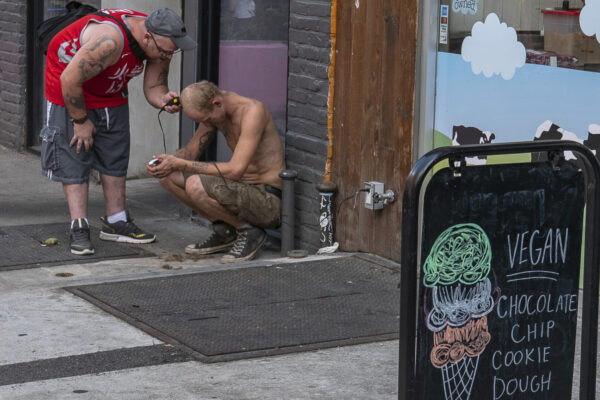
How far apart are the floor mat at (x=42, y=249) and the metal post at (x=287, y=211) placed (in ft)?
2.98

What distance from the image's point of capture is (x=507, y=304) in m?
3.48

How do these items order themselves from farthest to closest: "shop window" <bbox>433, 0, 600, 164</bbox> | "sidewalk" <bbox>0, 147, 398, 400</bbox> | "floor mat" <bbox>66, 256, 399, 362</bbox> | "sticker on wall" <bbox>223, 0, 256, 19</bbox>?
"sticker on wall" <bbox>223, 0, 256, 19</bbox>
"shop window" <bbox>433, 0, 600, 164</bbox>
"floor mat" <bbox>66, 256, 399, 362</bbox>
"sidewalk" <bbox>0, 147, 398, 400</bbox>

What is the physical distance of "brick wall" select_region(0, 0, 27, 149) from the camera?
11359 mm

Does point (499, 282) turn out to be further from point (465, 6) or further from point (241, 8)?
point (241, 8)

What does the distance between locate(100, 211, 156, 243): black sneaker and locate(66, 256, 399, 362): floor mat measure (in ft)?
4.62

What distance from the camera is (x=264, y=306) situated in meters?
5.73

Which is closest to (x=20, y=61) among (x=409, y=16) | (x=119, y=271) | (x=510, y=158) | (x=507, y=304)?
(x=119, y=271)

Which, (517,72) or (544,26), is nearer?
(544,26)

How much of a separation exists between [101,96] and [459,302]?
4.56 m

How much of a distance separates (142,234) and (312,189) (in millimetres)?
1341

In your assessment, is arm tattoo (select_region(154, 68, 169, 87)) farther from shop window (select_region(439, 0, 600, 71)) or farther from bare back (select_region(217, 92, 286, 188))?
shop window (select_region(439, 0, 600, 71))

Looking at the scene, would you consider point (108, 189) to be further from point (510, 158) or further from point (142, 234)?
point (510, 158)

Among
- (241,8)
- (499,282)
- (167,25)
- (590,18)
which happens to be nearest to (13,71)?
(241,8)

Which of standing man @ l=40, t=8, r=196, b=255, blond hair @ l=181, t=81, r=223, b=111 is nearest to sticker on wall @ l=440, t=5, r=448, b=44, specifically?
blond hair @ l=181, t=81, r=223, b=111
